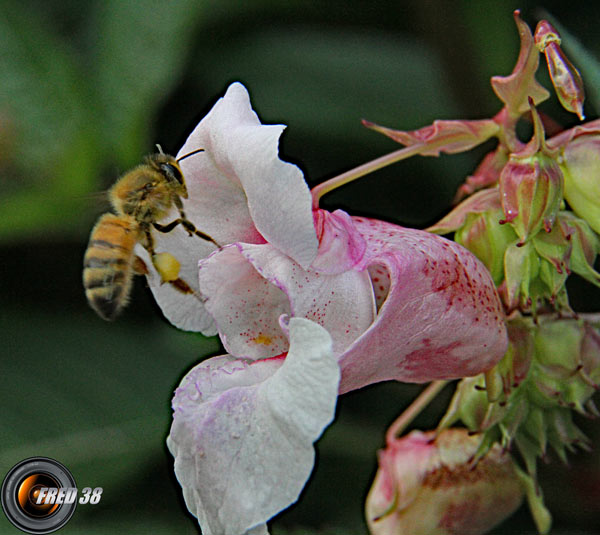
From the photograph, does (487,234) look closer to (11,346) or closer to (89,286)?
(89,286)

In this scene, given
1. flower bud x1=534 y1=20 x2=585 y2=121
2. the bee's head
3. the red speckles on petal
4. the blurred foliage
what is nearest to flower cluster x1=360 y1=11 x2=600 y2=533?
flower bud x1=534 y1=20 x2=585 y2=121

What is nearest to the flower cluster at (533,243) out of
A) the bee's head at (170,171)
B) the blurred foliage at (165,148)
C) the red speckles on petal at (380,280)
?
the red speckles on petal at (380,280)

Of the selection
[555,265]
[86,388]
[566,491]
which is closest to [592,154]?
[555,265]

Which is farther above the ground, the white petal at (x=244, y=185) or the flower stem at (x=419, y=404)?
the white petal at (x=244, y=185)

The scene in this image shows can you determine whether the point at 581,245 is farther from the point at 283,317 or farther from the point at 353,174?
the point at 283,317

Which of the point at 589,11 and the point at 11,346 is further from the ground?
the point at 589,11

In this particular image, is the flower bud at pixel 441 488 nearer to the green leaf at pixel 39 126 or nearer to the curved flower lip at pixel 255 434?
the curved flower lip at pixel 255 434

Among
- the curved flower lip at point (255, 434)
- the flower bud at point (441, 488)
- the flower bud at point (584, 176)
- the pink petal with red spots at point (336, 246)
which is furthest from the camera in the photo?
the flower bud at point (441, 488)

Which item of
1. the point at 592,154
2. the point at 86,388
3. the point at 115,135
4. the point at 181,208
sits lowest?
the point at 86,388
